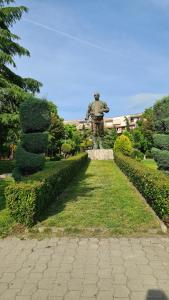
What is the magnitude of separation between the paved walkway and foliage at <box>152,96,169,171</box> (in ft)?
29.2

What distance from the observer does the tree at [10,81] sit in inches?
826

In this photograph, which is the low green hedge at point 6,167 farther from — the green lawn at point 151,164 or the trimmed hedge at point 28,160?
the green lawn at point 151,164

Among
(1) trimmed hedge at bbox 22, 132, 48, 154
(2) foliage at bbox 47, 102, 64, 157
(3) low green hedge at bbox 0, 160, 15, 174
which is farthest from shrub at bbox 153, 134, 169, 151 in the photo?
(2) foliage at bbox 47, 102, 64, 157

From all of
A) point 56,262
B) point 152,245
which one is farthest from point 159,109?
point 56,262

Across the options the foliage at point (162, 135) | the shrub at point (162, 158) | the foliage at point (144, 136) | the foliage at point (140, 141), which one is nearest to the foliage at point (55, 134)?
the foliage at point (144, 136)

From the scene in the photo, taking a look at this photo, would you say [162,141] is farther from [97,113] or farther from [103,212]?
[97,113]

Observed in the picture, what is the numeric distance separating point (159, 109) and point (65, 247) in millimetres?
Answer: 10602

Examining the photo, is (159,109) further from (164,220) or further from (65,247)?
(65,247)

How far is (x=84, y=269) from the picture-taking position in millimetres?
4855

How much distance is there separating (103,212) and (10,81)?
17.1 m

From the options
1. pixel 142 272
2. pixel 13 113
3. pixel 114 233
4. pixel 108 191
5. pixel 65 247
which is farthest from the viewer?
pixel 13 113

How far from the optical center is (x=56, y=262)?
516 cm

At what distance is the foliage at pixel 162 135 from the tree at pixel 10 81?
28.6 feet

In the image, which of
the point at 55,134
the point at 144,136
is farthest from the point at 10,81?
the point at 144,136
